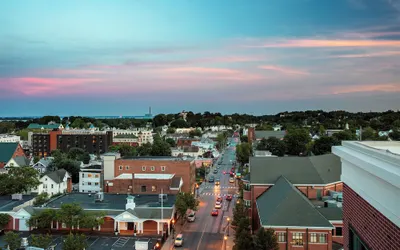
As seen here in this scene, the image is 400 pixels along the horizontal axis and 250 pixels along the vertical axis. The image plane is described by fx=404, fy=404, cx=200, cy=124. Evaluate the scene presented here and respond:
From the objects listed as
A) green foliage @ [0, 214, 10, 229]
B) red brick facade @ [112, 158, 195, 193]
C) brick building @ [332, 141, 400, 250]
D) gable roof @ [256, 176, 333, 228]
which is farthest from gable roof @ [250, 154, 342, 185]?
brick building @ [332, 141, 400, 250]

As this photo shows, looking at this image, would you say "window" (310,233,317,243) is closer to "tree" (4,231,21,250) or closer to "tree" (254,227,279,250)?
"tree" (254,227,279,250)

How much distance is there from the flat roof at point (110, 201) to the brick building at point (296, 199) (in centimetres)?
994

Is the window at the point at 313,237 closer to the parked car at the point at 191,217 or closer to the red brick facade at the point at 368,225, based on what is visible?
the parked car at the point at 191,217

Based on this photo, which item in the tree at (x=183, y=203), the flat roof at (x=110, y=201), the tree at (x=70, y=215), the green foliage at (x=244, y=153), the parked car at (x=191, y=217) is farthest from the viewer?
the green foliage at (x=244, y=153)

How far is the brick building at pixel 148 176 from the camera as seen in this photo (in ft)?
170

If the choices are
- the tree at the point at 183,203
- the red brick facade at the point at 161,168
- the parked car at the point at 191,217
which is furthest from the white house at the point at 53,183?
the tree at the point at 183,203

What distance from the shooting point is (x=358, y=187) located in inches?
239

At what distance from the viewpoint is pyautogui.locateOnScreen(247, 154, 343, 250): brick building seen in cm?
2848

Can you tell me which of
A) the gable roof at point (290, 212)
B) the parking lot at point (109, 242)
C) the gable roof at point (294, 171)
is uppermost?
the gable roof at point (294, 171)

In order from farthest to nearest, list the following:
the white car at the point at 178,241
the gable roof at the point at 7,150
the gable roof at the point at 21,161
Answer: the gable roof at the point at 7,150, the gable roof at the point at 21,161, the white car at the point at 178,241

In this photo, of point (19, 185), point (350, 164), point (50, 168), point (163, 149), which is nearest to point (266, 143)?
point (163, 149)

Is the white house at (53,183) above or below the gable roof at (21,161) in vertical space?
below

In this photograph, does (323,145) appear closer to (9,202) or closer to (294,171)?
(294,171)

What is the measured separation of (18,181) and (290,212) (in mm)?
36559
